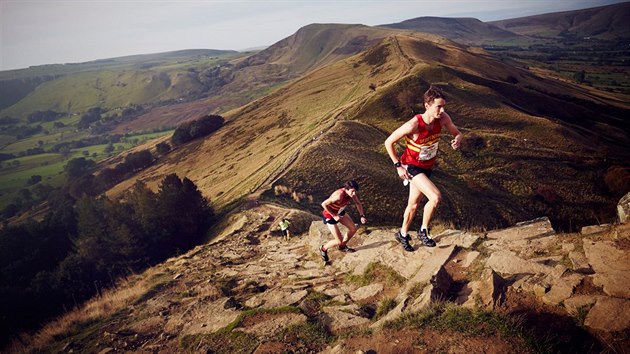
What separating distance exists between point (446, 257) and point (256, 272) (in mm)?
7599

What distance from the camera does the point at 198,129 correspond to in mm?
90500

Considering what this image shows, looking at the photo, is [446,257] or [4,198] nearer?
[446,257]

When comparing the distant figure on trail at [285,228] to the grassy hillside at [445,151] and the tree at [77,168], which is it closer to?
the grassy hillside at [445,151]

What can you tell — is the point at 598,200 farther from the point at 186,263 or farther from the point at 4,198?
the point at 4,198

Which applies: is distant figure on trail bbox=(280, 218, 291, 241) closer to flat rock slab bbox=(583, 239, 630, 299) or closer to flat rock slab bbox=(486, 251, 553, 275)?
flat rock slab bbox=(486, 251, 553, 275)

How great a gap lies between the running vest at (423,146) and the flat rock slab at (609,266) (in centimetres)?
408

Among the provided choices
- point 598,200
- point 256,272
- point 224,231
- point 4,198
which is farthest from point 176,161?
point 4,198

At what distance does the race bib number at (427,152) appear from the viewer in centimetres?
807

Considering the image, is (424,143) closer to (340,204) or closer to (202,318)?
(340,204)

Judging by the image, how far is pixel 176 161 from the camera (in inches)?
3054

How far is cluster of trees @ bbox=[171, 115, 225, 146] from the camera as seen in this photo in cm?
9006

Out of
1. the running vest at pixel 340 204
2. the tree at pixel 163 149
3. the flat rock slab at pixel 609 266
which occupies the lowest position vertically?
the tree at pixel 163 149

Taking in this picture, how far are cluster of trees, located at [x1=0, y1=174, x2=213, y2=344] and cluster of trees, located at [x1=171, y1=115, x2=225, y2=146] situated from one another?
54210mm

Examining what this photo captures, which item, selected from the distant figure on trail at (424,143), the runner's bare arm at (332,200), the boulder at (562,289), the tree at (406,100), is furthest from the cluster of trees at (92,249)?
the tree at (406,100)
